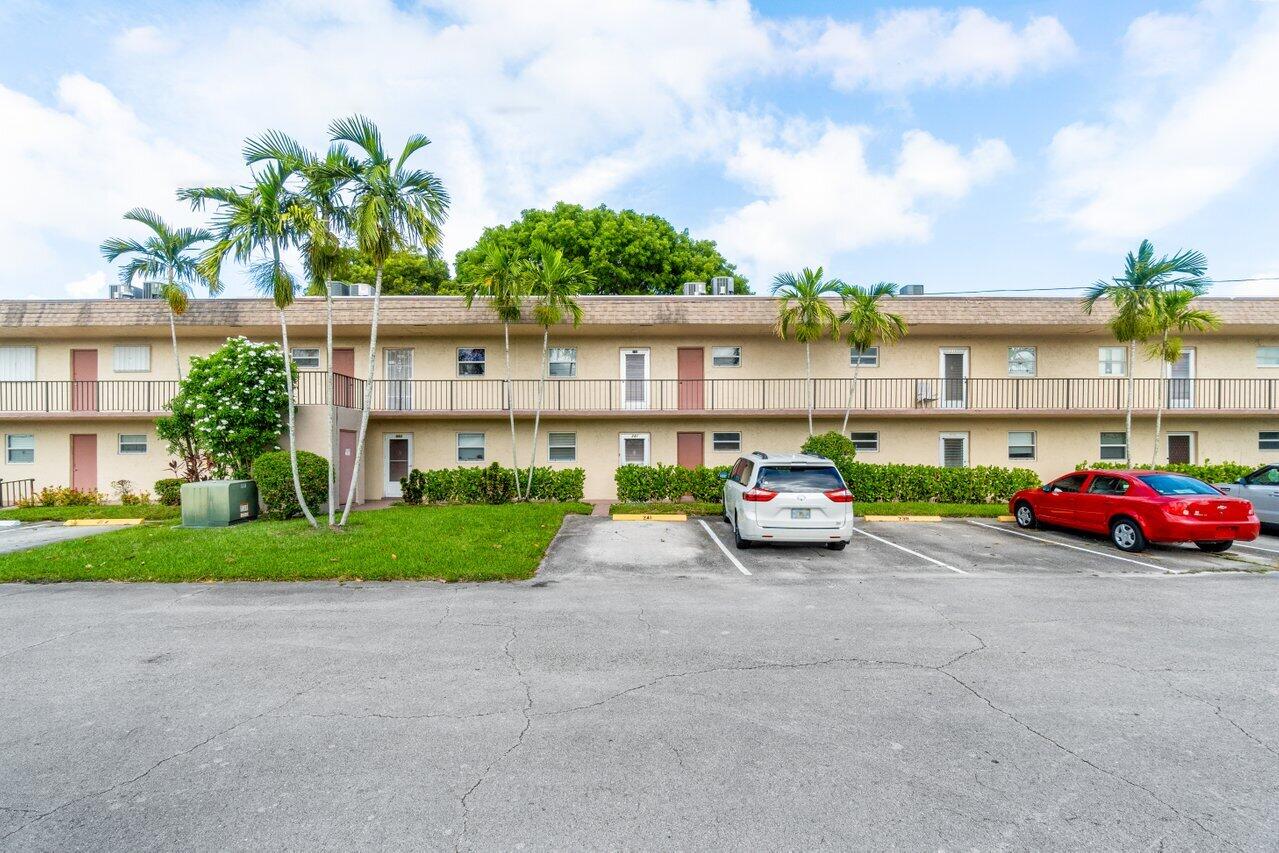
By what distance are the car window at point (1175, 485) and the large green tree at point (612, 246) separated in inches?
889

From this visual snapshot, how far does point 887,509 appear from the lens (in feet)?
49.4

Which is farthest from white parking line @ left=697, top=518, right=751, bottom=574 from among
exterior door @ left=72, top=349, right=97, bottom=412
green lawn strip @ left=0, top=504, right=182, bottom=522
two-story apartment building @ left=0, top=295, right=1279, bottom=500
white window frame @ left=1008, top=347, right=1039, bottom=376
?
exterior door @ left=72, top=349, right=97, bottom=412

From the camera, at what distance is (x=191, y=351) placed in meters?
19.3

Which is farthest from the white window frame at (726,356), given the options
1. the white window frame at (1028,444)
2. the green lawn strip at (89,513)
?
the green lawn strip at (89,513)

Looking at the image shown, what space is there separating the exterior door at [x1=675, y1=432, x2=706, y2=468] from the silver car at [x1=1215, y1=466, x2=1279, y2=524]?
1203 centimetres

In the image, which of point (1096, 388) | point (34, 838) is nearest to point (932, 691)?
point (34, 838)

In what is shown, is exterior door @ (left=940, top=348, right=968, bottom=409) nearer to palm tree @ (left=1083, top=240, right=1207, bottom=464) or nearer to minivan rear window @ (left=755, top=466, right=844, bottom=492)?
palm tree @ (left=1083, top=240, right=1207, bottom=464)

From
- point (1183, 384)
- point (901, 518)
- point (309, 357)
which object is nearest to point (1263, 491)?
point (901, 518)

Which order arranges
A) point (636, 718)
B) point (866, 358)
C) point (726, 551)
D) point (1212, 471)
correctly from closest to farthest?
1. point (636, 718)
2. point (726, 551)
3. point (1212, 471)
4. point (866, 358)

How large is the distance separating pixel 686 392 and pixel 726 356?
5.85 feet

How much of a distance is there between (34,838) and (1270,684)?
8296 mm

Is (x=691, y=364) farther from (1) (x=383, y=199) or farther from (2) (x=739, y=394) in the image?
(1) (x=383, y=199)

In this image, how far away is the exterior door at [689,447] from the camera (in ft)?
62.7

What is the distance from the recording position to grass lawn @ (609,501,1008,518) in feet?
48.8
